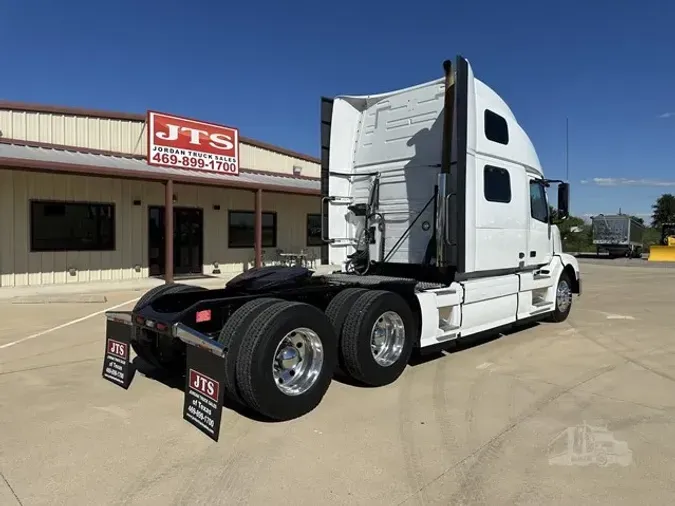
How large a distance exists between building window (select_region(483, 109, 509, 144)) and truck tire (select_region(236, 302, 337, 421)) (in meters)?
3.54

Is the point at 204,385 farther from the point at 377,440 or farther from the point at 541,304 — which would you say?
the point at 541,304

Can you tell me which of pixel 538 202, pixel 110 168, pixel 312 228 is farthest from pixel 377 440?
pixel 312 228

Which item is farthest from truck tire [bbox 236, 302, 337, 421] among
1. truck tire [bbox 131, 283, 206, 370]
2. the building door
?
the building door

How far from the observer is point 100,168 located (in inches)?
505

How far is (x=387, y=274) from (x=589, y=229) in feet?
148

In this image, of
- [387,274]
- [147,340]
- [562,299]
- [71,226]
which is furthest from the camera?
[71,226]

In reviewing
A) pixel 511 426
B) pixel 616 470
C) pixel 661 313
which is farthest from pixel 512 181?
pixel 661 313

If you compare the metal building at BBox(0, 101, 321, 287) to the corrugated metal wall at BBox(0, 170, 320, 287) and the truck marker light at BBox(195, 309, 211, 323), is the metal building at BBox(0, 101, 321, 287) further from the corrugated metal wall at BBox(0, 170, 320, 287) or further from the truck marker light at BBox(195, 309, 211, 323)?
the truck marker light at BBox(195, 309, 211, 323)

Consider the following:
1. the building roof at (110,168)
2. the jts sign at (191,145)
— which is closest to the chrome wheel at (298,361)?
the building roof at (110,168)

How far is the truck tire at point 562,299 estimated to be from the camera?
29.2ft

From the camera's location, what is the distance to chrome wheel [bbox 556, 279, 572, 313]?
8.92m

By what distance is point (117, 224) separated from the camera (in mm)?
15102

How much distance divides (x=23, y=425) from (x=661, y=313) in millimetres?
10742

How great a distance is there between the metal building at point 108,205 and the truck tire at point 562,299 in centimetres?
938
